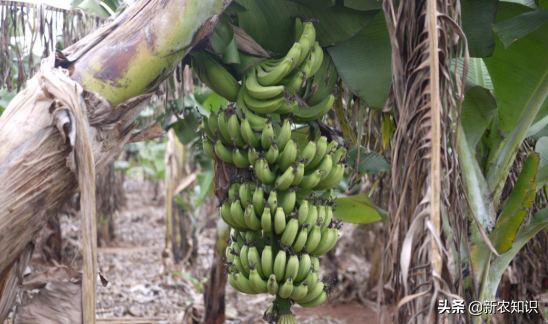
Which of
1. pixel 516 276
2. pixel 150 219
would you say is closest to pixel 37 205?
pixel 516 276

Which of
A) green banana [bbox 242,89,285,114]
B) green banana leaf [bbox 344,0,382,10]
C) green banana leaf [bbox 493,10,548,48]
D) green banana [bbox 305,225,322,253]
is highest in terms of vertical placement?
green banana leaf [bbox 344,0,382,10]

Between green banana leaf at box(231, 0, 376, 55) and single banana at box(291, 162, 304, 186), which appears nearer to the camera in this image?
single banana at box(291, 162, 304, 186)

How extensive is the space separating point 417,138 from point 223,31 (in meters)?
0.81

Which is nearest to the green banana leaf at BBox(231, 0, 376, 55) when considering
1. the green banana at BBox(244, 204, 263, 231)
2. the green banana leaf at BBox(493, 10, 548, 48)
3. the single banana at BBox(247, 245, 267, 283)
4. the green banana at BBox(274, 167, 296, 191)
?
the green banana leaf at BBox(493, 10, 548, 48)

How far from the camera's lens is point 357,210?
93.0 inches

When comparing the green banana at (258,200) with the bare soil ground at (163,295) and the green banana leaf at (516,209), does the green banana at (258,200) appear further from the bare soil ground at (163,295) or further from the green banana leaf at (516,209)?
the bare soil ground at (163,295)

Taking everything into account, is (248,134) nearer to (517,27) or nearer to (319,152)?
(319,152)

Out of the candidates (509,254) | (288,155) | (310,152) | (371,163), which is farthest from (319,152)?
(509,254)

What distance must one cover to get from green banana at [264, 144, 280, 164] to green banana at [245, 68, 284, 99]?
0.19 metres

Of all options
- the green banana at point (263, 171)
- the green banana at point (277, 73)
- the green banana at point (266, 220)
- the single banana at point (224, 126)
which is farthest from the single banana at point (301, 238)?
the green banana at point (277, 73)

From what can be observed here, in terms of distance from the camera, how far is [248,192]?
175 cm

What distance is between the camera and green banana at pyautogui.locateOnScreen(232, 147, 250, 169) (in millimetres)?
1739

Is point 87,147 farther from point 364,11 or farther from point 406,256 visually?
point 364,11

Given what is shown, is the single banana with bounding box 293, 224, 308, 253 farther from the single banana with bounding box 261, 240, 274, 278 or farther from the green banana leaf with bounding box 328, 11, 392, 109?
the green banana leaf with bounding box 328, 11, 392, 109
